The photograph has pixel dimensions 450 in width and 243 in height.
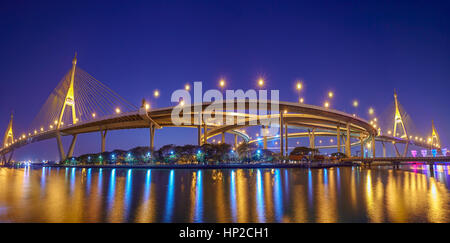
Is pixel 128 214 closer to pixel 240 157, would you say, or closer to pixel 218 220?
pixel 218 220

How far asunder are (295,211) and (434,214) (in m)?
4.91

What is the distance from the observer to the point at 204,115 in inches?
2591

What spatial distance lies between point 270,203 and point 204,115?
54.5 metres

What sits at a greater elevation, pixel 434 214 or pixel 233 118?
pixel 233 118

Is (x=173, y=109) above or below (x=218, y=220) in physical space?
above

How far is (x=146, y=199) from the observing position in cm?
1307

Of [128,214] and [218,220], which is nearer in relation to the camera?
[218,220]
